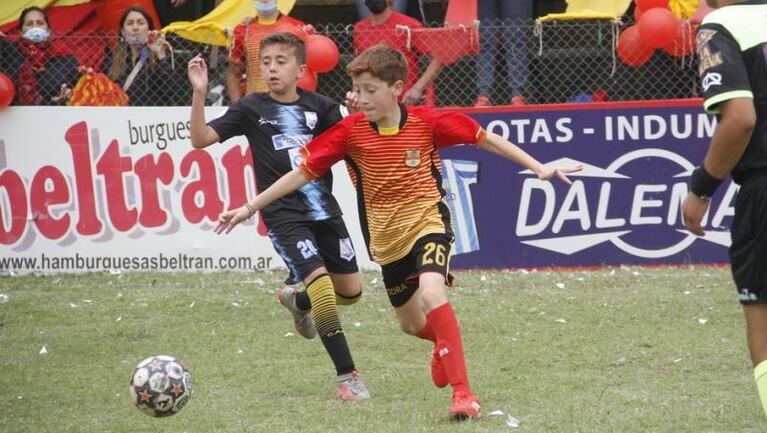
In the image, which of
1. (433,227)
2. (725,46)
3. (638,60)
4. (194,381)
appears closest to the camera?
(725,46)

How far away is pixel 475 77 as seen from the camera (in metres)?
12.3

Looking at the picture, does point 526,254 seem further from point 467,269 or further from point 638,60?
point 638,60

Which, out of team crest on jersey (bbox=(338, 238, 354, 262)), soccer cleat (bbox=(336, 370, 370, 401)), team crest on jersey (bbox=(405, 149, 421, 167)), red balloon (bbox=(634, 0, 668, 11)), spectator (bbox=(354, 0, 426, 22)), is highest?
spectator (bbox=(354, 0, 426, 22))

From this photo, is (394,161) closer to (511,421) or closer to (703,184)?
(511,421)

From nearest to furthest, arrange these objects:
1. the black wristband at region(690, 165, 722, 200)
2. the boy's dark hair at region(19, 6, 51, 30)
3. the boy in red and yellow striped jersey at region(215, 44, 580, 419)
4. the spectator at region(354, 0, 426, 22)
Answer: the black wristband at region(690, 165, 722, 200) → the boy in red and yellow striped jersey at region(215, 44, 580, 419) → the boy's dark hair at region(19, 6, 51, 30) → the spectator at region(354, 0, 426, 22)

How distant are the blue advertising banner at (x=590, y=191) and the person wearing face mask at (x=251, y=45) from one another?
185 cm

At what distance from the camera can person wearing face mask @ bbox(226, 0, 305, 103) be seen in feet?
39.1

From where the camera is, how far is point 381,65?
688cm

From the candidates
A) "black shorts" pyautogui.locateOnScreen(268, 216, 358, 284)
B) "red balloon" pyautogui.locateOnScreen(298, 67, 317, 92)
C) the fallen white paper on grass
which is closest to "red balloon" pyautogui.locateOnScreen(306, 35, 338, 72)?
"red balloon" pyautogui.locateOnScreen(298, 67, 317, 92)

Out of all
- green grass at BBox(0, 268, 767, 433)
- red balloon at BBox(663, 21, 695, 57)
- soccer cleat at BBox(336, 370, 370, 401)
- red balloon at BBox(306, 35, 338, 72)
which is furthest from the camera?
red balloon at BBox(306, 35, 338, 72)

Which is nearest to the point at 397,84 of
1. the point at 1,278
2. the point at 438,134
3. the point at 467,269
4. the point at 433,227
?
the point at 438,134

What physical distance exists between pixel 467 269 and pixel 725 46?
23.8 feet

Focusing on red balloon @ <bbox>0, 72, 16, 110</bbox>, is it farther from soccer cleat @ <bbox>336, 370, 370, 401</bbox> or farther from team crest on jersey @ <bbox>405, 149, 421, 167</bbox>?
team crest on jersey @ <bbox>405, 149, 421, 167</bbox>

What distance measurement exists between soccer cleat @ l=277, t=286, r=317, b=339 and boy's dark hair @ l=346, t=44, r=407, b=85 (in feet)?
5.88
